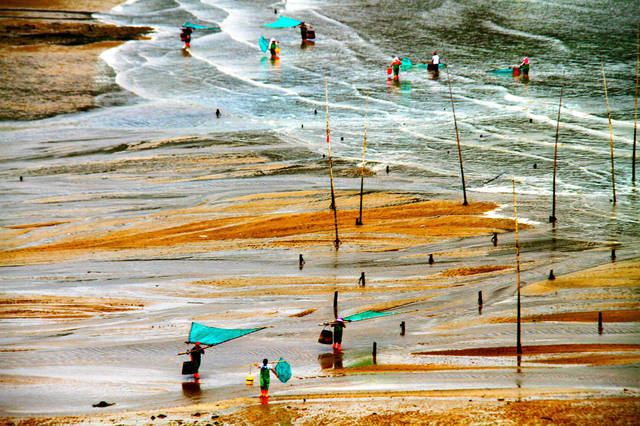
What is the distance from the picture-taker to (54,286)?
22.8 meters

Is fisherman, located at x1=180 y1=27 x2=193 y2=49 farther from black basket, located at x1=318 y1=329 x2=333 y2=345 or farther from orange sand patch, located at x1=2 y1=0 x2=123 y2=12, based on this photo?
black basket, located at x1=318 y1=329 x2=333 y2=345

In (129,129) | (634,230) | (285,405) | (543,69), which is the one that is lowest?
(285,405)

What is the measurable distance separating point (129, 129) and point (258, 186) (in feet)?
37.4

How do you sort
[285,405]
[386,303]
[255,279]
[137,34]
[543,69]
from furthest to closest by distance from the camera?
[137,34], [543,69], [255,279], [386,303], [285,405]

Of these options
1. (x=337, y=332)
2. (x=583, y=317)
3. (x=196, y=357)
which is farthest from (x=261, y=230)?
(x=583, y=317)

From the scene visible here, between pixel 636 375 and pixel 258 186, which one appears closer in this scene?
pixel 636 375

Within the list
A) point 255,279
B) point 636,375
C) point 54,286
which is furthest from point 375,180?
point 636,375

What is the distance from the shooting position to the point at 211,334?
1861 centimetres

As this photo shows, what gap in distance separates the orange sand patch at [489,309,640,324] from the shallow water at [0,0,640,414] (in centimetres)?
46

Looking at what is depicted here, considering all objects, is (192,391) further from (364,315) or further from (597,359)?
(597,359)

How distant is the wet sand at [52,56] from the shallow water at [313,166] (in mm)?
1683

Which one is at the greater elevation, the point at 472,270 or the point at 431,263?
the point at 431,263

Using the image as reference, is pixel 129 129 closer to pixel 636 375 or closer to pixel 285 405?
pixel 285 405

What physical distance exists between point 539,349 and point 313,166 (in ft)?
55.1
